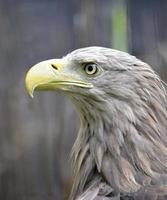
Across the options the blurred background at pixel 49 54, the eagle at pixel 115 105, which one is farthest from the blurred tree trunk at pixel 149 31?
the eagle at pixel 115 105

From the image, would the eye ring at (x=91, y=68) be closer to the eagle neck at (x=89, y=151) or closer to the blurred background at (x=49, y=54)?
the eagle neck at (x=89, y=151)

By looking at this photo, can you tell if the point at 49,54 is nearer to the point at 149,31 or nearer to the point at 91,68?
the point at 149,31

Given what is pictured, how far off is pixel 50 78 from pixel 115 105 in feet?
0.84

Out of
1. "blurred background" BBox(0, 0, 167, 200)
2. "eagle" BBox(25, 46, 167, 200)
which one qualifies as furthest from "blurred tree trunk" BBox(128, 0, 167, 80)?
"eagle" BBox(25, 46, 167, 200)

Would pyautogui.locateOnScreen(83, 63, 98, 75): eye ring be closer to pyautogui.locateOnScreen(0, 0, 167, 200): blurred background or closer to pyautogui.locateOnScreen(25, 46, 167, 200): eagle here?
pyautogui.locateOnScreen(25, 46, 167, 200): eagle

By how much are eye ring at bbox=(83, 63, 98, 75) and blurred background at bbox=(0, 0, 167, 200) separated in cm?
152

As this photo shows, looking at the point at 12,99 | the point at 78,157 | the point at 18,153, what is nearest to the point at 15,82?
the point at 12,99

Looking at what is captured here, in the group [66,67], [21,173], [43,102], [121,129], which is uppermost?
[66,67]

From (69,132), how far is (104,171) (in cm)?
159

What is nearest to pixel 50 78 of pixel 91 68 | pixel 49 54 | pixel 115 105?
pixel 91 68

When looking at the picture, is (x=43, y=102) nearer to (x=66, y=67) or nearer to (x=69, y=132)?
(x=69, y=132)

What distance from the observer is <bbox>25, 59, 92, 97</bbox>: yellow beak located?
3039 millimetres

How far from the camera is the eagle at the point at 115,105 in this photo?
3062mm

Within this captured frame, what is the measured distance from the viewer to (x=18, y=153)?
4.74 m
